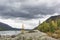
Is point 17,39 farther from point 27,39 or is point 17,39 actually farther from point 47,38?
point 47,38

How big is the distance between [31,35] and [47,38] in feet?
24.3

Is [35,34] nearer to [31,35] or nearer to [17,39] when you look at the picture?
[31,35]

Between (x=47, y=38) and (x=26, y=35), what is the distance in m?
9.77

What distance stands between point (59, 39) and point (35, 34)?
31.9ft

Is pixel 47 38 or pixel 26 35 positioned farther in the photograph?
pixel 26 35

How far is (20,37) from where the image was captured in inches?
3356

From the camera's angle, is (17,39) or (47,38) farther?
(17,39)

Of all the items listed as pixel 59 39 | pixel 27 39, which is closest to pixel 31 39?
pixel 27 39

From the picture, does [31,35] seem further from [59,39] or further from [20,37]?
[59,39]

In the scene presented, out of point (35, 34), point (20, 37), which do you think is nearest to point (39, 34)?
point (35, 34)

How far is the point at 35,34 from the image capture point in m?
85.1

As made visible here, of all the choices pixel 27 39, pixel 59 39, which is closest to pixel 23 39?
pixel 27 39

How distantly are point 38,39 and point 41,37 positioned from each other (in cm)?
154

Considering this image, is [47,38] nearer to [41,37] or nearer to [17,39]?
[41,37]
